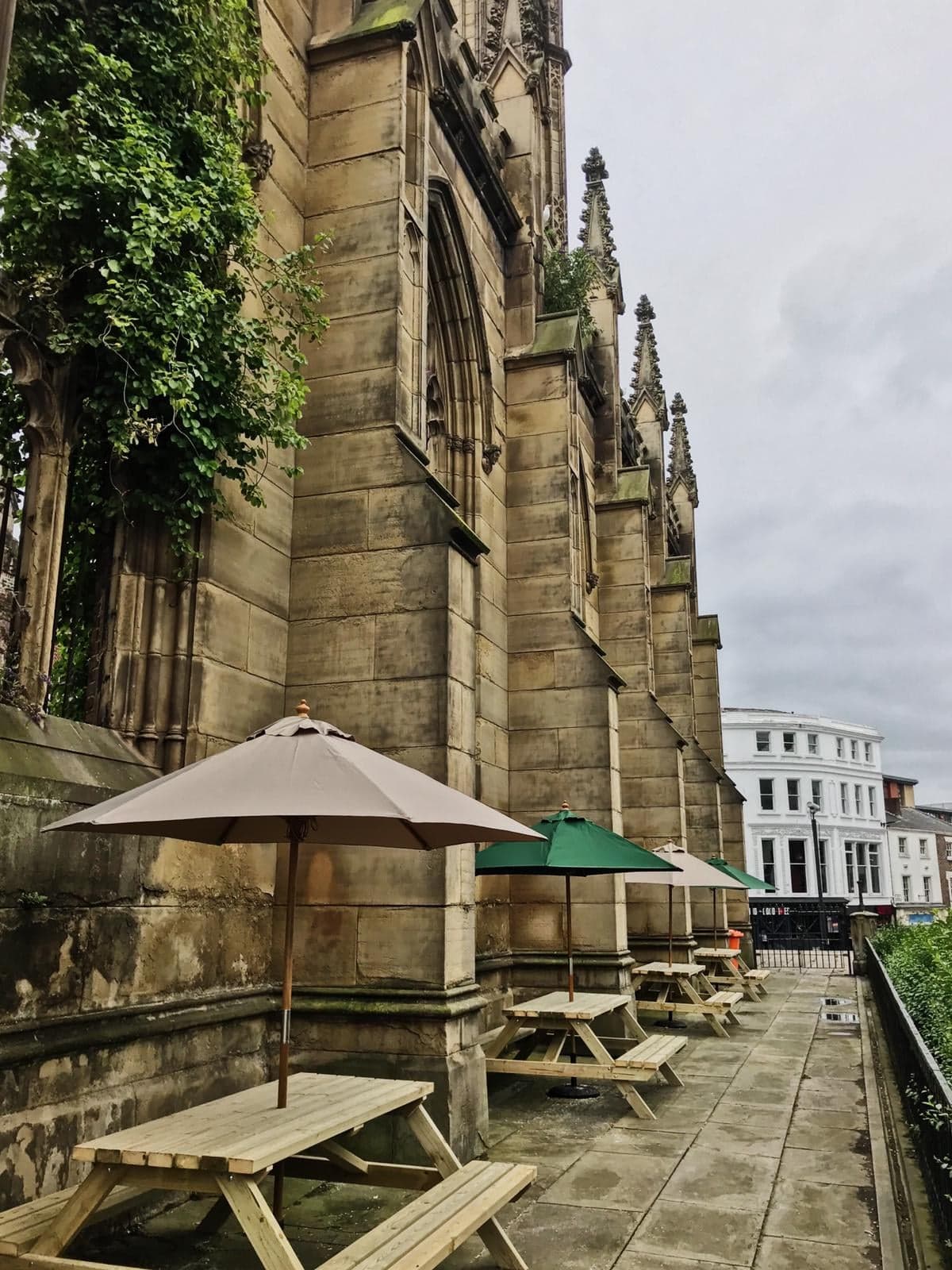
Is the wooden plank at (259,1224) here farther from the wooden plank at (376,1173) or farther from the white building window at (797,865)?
the white building window at (797,865)

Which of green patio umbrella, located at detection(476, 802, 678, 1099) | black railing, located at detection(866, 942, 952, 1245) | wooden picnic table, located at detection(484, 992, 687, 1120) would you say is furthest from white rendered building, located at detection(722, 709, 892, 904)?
green patio umbrella, located at detection(476, 802, 678, 1099)

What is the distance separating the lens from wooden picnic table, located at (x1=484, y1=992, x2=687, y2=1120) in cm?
887

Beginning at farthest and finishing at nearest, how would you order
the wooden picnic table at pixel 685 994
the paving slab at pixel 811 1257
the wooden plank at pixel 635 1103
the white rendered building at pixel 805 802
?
the white rendered building at pixel 805 802 < the wooden picnic table at pixel 685 994 < the wooden plank at pixel 635 1103 < the paving slab at pixel 811 1257

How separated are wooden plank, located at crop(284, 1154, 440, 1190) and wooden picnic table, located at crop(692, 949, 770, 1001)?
534 inches

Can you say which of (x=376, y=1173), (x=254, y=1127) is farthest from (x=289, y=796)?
(x=376, y=1173)

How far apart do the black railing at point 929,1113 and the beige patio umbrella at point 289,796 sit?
8.57 ft

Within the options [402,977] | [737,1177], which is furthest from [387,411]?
[737,1177]

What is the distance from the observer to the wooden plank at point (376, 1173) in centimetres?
546

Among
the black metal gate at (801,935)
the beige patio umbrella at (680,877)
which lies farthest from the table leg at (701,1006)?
the black metal gate at (801,935)

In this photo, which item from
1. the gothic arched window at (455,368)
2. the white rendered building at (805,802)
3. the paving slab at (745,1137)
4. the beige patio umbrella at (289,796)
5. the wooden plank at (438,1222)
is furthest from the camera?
the white rendered building at (805,802)

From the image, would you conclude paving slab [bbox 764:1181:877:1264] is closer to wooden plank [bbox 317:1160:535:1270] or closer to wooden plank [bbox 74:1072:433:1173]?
wooden plank [bbox 317:1160:535:1270]

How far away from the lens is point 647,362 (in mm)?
28406

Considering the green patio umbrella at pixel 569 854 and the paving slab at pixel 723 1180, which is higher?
the green patio umbrella at pixel 569 854

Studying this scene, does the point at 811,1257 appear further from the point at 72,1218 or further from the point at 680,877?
the point at 680,877
